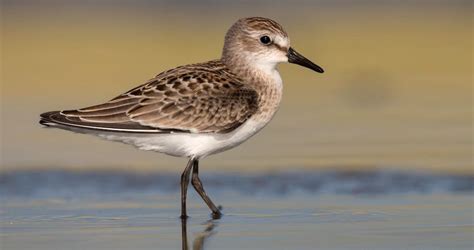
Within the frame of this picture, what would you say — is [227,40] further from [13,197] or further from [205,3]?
[205,3]

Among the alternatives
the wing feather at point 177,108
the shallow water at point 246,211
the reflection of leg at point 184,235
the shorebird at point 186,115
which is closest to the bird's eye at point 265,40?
the shorebird at point 186,115

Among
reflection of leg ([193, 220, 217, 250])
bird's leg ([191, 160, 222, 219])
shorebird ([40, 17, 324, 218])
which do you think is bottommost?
reflection of leg ([193, 220, 217, 250])

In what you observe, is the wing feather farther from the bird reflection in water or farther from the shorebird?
the bird reflection in water

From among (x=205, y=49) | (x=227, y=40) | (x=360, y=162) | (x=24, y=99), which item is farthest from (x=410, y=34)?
(x=227, y=40)

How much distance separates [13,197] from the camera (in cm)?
1255

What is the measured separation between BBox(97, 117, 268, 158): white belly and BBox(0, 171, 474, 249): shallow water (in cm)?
59

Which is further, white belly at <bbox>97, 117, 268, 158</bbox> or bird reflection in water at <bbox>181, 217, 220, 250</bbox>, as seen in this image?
white belly at <bbox>97, 117, 268, 158</bbox>

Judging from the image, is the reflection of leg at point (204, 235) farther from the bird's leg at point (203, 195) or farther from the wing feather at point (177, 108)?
the wing feather at point (177, 108)

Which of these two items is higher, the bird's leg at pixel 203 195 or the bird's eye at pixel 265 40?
the bird's eye at pixel 265 40

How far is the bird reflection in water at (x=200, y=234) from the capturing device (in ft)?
33.2

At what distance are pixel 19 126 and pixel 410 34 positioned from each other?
32.7 feet

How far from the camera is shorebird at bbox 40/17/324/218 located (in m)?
11.2

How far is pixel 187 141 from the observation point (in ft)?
37.3

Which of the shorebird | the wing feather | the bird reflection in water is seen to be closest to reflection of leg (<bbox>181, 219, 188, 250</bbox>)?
the bird reflection in water
